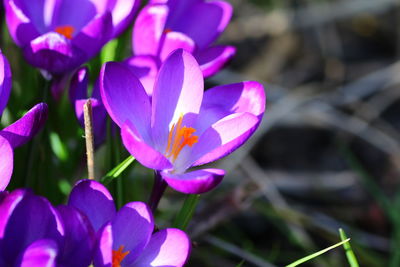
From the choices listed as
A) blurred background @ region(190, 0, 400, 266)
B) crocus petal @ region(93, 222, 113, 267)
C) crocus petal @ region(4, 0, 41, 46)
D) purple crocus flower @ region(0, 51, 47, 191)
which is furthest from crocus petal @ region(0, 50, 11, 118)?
blurred background @ region(190, 0, 400, 266)

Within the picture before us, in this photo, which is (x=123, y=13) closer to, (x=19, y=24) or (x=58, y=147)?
(x=19, y=24)

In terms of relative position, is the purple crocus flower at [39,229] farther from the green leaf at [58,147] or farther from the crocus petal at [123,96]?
the green leaf at [58,147]

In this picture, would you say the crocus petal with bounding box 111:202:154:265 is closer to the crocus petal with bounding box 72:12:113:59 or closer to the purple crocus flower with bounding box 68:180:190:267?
the purple crocus flower with bounding box 68:180:190:267

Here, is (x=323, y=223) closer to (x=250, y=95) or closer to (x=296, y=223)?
(x=296, y=223)

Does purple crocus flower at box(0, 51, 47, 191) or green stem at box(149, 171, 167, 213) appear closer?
purple crocus flower at box(0, 51, 47, 191)

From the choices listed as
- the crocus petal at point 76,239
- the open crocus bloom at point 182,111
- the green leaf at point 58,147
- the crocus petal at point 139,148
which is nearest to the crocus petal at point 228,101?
the open crocus bloom at point 182,111

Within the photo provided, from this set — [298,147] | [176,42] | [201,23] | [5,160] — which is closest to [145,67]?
[176,42]
